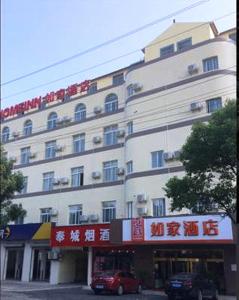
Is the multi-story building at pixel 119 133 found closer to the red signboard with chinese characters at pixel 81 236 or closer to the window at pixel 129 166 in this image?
the window at pixel 129 166

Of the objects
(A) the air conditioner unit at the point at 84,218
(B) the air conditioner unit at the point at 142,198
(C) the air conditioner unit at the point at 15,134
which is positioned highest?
(C) the air conditioner unit at the point at 15,134

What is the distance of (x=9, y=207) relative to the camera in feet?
59.0

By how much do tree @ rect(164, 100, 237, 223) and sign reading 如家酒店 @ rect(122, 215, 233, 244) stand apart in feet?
19.0

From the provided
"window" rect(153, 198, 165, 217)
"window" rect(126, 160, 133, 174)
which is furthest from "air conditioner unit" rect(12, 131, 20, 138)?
"window" rect(153, 198, 165, 217)

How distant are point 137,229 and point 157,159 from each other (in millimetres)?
4893

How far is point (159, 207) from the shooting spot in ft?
78.9

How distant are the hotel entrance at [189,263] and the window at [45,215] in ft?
33.3

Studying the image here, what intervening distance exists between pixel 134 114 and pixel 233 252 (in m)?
10.7

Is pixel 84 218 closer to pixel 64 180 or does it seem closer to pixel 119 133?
pixel 64 180

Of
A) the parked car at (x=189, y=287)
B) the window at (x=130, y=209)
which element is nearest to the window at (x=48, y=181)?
the window at (x=130, y=209)

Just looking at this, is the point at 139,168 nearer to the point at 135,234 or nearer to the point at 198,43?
the point at 135,234

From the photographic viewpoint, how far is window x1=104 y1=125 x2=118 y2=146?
28.8 m

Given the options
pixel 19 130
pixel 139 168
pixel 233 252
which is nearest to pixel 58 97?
pixel 19 130

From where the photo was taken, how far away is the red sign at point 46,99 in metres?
31.7
